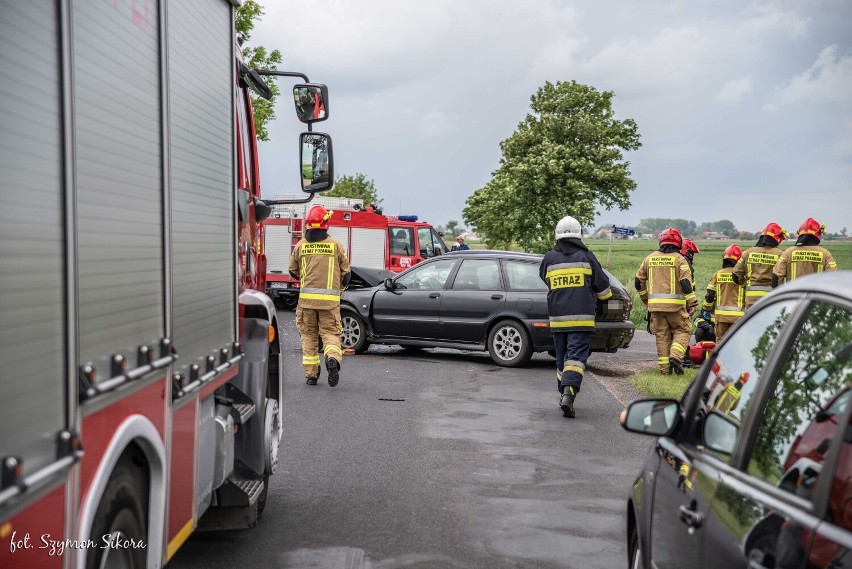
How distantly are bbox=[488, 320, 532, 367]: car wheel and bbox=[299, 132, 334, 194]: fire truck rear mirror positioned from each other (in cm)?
893

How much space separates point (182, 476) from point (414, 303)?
1195 cm

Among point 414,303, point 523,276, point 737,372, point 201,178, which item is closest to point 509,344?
point 523,276

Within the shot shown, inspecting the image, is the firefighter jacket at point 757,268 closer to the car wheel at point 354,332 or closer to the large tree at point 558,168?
the car wheel at point 354,332

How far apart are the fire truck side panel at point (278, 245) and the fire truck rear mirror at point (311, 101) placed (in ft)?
72.3

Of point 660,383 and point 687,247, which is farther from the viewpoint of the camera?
point 687,247

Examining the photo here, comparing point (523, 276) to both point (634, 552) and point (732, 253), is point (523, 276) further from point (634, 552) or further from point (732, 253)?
point (634, 552)

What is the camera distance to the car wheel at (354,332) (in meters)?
16.4

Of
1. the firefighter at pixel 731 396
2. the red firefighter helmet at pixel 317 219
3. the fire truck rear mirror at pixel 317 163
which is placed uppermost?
the fire truck rear mirror at pixel 317 163

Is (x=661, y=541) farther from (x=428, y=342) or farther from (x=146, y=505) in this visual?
(x=428, y=342)

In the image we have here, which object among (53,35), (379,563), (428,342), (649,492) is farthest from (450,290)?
(53,35)

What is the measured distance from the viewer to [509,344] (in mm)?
15266

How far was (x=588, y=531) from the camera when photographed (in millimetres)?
6234

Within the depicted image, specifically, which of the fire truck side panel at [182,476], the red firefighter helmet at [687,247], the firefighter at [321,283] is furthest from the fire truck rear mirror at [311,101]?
the red firefighter helmet at [687,247]

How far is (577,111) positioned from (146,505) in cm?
5653
